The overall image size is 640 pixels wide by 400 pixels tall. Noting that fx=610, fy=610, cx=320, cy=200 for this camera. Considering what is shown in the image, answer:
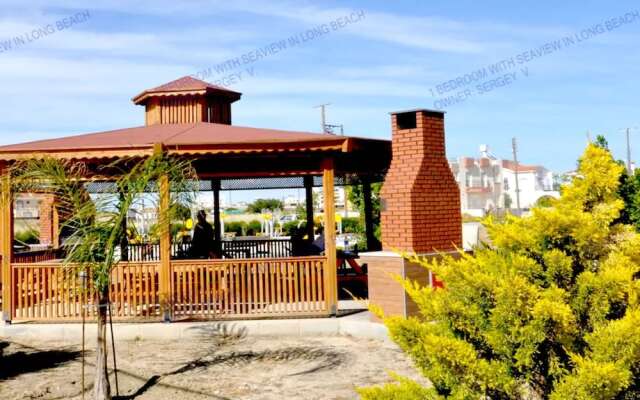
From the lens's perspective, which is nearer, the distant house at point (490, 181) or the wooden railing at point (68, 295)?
the wooden railing at point (68, 295)

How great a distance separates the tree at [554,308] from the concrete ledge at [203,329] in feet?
21.1

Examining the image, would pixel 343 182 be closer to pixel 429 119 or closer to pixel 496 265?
pixel 429 119

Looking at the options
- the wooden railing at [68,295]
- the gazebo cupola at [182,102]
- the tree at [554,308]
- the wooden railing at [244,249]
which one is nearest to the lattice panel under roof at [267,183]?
the wooden railing at [244,249]

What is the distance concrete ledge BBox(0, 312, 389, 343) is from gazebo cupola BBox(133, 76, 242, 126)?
5.71 metres

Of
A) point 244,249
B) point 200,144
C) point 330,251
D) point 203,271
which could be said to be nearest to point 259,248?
point 244,249

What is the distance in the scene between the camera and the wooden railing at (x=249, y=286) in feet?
32.0

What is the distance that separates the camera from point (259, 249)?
1631 cm

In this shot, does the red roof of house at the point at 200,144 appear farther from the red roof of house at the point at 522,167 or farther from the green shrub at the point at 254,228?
the red roof of house at the point at 522,167

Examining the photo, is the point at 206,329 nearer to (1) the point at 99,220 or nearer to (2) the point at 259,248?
(1) the point at 99,220

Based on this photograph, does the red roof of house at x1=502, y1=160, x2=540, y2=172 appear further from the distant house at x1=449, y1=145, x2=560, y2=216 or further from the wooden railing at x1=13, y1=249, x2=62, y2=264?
the wooden railing at x1=13, y1=249, x2=62, y2=264

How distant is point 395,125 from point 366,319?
3086mm

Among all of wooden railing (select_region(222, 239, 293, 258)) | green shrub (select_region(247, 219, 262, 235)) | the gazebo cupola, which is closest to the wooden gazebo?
the gazebo cupola

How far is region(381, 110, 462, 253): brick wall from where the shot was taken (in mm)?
9164

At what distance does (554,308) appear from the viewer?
2.69m
